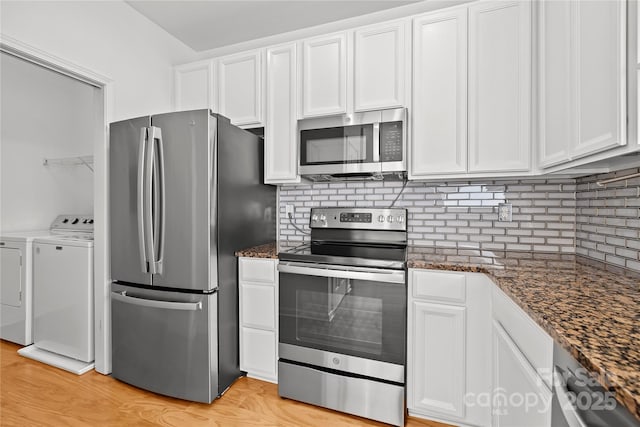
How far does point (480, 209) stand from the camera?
84.7 inches

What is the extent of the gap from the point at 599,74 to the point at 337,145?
1361 mm

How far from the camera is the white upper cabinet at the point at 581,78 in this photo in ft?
3.09

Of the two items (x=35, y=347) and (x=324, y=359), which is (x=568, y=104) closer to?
(x=324, y=359)

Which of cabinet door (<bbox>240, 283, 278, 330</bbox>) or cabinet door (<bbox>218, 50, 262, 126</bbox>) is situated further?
cabinet door (<bbox>218, 50, 262, 126</bbox>)

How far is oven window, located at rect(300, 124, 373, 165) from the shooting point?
204 centimetres

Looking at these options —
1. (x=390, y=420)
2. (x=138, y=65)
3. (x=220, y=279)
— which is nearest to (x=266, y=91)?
(x=138, y=65)

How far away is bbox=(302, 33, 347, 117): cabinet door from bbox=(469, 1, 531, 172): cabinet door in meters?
0.81

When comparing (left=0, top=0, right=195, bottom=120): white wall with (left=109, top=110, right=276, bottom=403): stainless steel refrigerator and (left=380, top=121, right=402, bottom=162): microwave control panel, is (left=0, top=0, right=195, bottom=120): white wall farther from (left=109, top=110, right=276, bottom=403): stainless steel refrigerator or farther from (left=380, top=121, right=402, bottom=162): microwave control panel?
(left=380, top=121, right=402, bottom=162): microwave control panel

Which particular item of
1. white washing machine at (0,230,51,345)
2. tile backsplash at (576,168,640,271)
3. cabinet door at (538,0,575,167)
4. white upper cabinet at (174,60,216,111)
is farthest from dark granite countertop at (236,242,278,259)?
white washing machine at (0,230,51,345)

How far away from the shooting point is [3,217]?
2986 mm

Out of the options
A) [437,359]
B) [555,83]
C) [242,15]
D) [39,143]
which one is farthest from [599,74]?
[39,143]

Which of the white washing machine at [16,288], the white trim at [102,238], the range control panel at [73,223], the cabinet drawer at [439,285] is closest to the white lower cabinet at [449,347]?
the cabinet drawer at [439,285]

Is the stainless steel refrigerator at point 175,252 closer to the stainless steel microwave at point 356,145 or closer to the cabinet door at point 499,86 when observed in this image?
the stainless steel microwave at point 356,145

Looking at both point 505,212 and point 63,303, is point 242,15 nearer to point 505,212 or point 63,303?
point 505,212
